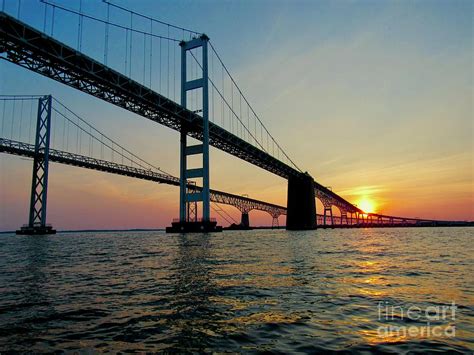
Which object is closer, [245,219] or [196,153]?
[196,153]

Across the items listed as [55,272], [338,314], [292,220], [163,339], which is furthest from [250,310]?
[292,220]

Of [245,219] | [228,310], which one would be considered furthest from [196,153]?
[245,219]

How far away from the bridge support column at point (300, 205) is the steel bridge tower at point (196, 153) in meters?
22.7

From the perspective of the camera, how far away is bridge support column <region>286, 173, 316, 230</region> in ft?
220

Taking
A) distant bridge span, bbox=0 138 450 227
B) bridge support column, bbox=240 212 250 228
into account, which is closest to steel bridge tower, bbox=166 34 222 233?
distant bridge span, bbox=0 138 450 227

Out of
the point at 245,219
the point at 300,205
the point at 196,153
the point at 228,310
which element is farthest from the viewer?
the point at 245,219

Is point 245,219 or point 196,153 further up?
point 196,153

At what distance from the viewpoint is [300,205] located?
6681 centimetres

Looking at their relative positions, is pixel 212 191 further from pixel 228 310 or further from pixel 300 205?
pixel 228 310

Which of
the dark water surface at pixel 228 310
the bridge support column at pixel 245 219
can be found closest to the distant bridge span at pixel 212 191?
the bridge support column at pixel 245 219

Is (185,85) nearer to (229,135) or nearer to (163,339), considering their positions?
(229,135)

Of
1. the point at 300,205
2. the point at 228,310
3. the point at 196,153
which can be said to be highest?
the point at 196,153

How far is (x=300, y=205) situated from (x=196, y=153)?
90.9 feet

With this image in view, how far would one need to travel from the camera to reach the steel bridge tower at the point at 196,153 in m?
45.2
